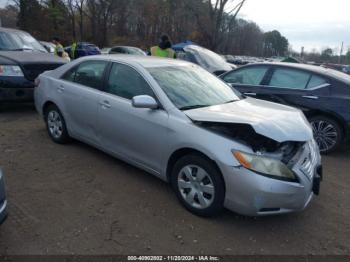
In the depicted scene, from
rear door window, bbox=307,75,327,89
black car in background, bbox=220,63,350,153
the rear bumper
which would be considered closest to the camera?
black car in background, bbox=220,63,350,153

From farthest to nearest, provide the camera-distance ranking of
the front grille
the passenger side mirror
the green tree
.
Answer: the green tree < the front grille < the passenger side mirror

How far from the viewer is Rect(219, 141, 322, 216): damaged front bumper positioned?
10.3 feet

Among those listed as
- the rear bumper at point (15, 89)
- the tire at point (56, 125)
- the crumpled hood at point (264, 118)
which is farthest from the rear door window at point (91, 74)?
the rear bumper at point (15, 89)

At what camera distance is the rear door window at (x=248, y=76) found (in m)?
6.85

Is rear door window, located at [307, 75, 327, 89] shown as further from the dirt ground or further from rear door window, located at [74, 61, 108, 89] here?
rear door window, located at [74, 61, 108, 89]

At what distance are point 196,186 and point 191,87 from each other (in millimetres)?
1320

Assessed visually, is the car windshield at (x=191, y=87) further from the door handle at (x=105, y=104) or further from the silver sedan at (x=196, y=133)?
the door handle at (x=105, y=104)

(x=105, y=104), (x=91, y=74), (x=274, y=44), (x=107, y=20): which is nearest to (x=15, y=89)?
(x=91, y=74)

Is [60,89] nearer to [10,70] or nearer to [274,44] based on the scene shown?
[10,70]

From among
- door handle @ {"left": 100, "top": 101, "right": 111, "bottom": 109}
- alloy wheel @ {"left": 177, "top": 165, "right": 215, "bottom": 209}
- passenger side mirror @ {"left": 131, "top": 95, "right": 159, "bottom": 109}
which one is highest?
passenger side mirror @ {"left": 131, "top": 95, "right": 159, "bottom": 109}

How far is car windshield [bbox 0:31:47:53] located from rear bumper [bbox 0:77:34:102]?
56.7 inches

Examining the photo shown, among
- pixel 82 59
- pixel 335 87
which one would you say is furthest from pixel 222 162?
pixel 335 87

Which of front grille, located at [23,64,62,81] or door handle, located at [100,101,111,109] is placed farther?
front grille, located at [23,64,62,81]

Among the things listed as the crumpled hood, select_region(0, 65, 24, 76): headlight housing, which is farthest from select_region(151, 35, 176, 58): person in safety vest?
the crumpled hood
